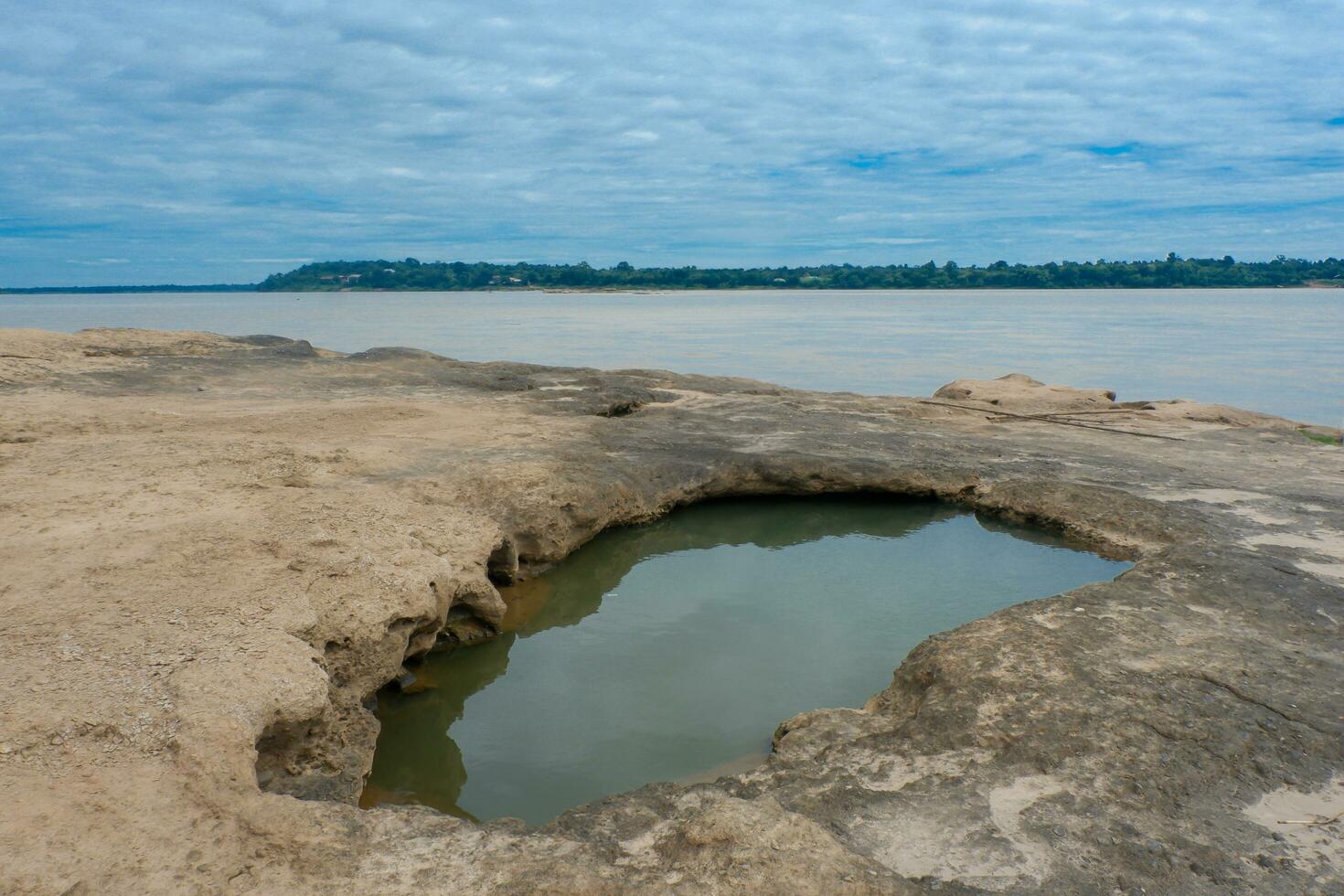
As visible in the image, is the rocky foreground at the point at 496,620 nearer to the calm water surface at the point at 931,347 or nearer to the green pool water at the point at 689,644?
the green pool water at the point at 689,644

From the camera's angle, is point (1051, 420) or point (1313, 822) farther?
point (1051, 420)

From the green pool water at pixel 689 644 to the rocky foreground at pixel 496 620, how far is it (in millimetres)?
302

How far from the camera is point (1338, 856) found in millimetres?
2863

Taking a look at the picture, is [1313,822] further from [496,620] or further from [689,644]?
[496,620]

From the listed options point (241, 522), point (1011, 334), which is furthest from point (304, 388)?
point (1011, 334)

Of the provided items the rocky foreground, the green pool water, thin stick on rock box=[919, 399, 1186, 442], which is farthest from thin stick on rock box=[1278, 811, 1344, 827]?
thin stick on rock box=[919, 399, 1186, 442]

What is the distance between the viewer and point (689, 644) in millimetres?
5500

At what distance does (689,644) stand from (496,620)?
1127mm

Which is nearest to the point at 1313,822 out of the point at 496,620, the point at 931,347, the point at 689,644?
the point at 689,644

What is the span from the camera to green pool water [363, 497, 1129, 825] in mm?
4238

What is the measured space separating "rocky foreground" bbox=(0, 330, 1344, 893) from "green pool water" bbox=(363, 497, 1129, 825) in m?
0.30

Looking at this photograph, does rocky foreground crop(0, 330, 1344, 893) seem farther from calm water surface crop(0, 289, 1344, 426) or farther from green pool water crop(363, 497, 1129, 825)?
calm water surface crop(0, 289, 1344, 426)

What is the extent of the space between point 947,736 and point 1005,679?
18.4 inches

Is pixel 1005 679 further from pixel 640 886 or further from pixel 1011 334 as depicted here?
pixel 1011 334
